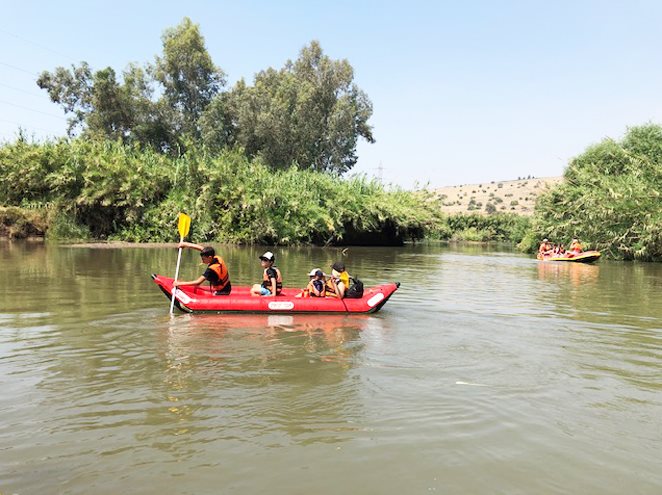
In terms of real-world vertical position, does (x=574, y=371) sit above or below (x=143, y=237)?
below

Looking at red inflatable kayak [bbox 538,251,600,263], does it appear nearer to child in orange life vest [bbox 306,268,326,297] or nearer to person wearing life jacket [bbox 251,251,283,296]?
child in orange life vest [bbox 306,268,326,297]

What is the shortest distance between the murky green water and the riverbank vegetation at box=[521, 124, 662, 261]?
19237 mm

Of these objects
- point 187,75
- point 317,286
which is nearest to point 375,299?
point 317,286

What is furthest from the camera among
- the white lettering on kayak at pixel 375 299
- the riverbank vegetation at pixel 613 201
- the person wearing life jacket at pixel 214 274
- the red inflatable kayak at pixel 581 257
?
the riverbank vegetation at pixel 613 201

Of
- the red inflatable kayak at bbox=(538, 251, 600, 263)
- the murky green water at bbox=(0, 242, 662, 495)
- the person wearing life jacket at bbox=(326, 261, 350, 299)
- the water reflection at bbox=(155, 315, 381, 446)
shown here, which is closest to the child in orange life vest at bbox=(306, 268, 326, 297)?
the person wearing life jacket at bbox=(326, 261, 350, 299)

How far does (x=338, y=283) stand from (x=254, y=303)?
1.65 m

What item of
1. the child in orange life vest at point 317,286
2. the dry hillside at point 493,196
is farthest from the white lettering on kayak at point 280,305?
the dry hillside at point 493,196

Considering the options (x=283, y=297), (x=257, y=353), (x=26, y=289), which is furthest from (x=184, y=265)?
(x=257, y=353)

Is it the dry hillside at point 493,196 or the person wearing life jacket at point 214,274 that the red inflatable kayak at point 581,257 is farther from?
the dry hillside at point 493,196

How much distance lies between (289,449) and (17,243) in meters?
25.8

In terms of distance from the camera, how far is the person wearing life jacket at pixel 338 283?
1041 centimetres

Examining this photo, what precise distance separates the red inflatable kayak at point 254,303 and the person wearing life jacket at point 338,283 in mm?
191

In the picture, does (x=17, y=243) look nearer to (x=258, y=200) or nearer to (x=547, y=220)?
(x=258, y=200)

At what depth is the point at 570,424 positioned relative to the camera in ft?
16.3
